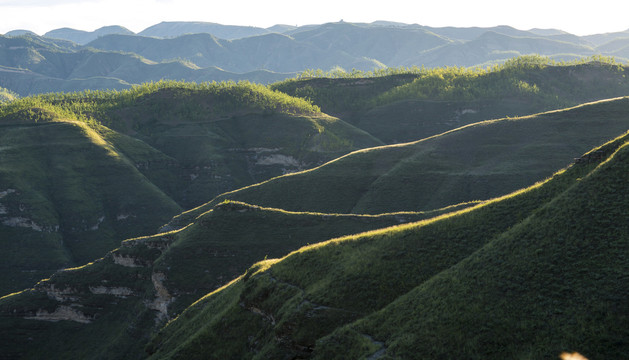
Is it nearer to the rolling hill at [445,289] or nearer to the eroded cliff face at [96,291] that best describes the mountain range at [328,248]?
the rolling hill at [445,289]

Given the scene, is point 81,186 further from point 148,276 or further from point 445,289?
point 445,289

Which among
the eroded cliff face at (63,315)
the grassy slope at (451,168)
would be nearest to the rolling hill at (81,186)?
the grassy slope at (451,168)

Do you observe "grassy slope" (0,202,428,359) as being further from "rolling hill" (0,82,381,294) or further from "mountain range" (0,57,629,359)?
"rolling hill" (0,82,381,294)

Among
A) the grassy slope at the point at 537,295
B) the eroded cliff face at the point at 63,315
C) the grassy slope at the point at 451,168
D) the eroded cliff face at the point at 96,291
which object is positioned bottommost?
the eroded cliff face at the point at 63,315

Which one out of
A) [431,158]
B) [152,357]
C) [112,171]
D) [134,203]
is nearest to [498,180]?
[431,158]

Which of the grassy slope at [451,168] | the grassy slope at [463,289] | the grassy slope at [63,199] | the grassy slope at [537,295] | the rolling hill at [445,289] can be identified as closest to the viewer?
the grassy slope at [537,295]

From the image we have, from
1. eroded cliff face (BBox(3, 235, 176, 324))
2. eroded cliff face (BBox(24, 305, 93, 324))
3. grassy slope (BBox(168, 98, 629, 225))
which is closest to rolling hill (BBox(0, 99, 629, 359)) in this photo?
eroded cliff face (BBox(3, 235, 176, 324))
